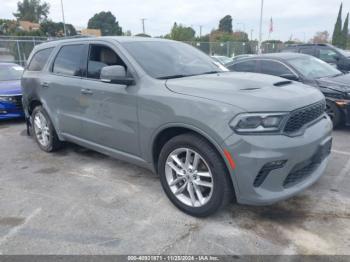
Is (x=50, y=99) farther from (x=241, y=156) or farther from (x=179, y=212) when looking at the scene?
(x=241, y=156)

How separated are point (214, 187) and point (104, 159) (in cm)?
255

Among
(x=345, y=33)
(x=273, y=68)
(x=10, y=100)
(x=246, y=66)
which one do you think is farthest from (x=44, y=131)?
(x=345, y=33)

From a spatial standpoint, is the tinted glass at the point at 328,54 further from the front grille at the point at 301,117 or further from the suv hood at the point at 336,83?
the front grille at the point at 301,117

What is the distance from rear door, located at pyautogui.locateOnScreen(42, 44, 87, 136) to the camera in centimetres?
432

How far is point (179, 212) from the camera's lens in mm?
3309

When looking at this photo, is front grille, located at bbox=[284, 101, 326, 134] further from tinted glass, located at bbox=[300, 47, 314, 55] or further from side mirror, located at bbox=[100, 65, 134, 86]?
tinted glass, located at bbox=[300, 47, 314, 55]

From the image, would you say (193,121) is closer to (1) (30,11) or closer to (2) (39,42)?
(2) (39,42)

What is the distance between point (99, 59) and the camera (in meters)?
4.05

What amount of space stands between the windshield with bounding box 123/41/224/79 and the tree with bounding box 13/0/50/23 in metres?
94.9

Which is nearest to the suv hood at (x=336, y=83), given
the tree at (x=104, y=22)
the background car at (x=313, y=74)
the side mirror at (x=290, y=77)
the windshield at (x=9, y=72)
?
the background car at (x=313, y=74)

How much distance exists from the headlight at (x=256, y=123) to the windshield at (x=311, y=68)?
163 inches

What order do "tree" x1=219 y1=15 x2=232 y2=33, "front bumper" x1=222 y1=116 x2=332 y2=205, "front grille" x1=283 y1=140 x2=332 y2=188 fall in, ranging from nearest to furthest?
1. "front bumper" x1=222 y1=116 x2=332 y2=205
2. "front grille" x1=283 y1=140 x2=332 y2=188
3. "tree" x1=219 y1=15 x2=232 y2=33

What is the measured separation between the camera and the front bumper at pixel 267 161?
8.66 feet

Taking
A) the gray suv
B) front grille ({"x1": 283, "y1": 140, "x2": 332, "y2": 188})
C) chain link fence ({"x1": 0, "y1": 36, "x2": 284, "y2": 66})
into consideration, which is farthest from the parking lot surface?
chain link fence ({"x1": 0, "y1": 36, "x2": 284, "y2": 66})
